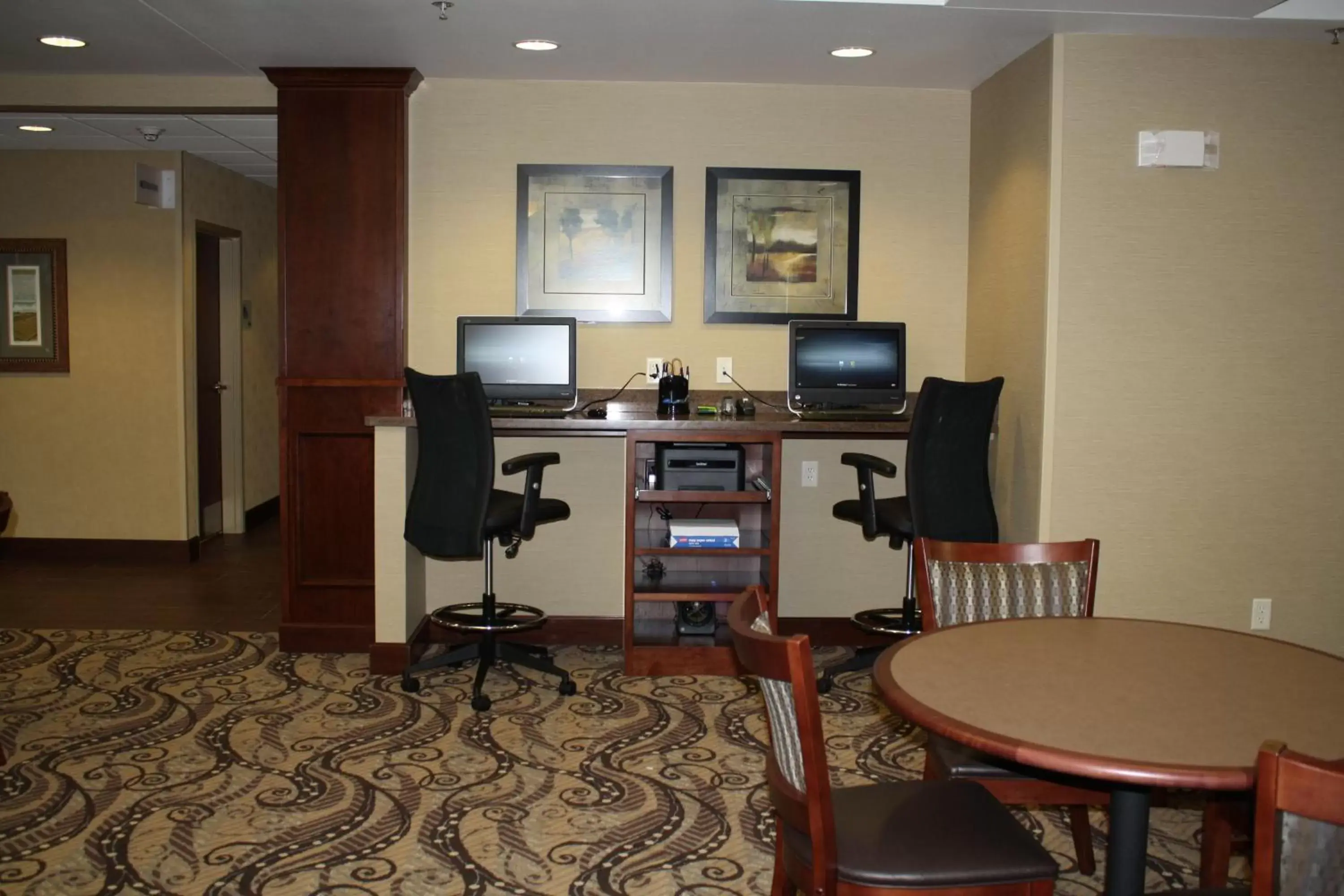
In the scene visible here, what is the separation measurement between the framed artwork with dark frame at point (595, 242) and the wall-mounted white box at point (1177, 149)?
1.93 meters

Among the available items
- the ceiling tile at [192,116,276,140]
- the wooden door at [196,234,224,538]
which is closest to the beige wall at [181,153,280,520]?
the wooden door at [196,234,224,538]

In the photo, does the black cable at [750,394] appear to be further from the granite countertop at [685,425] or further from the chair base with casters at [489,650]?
the chair base with casters at [489,650]

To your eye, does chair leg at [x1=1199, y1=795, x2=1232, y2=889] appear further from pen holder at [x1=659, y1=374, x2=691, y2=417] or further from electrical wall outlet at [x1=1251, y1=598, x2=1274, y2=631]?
pen holder at [x1=659, y1=374, x2=691, y2=417]

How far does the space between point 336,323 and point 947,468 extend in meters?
2.60

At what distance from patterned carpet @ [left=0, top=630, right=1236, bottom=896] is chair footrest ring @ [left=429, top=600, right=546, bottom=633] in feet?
0.75

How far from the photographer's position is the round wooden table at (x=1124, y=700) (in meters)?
1.73

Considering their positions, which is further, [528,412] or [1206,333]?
[528,412]

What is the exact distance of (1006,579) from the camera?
2824 millimetres

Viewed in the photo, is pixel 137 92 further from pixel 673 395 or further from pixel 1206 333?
pixel 1206 333

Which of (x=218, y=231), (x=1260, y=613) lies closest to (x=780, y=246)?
(x=1260, y=613)

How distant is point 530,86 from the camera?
16.4 feet

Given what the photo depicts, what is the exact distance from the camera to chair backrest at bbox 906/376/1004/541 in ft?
13.9

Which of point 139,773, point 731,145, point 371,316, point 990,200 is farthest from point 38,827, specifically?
point 990,200

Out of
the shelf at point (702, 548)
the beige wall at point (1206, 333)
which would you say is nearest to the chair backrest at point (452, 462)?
the shelf at point (702, 548)
